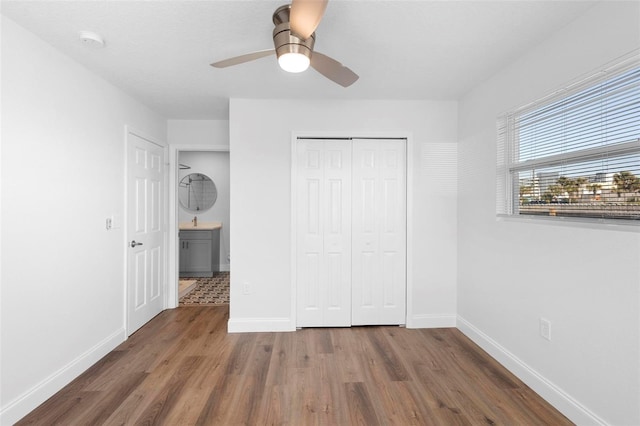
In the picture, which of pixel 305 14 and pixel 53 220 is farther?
pixel 53 220

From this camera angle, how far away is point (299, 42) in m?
1.58

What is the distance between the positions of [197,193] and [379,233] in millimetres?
4096

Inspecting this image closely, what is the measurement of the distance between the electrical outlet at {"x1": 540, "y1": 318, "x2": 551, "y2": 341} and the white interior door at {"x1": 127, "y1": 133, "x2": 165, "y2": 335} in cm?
351

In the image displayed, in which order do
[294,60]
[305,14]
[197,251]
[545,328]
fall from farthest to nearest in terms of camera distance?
[197,251] < [545,328] < [294,60] < [305,14]

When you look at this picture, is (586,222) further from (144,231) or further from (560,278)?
(144,231)

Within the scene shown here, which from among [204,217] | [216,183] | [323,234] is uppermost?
[216,183]

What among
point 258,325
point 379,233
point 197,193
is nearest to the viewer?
point 258,325

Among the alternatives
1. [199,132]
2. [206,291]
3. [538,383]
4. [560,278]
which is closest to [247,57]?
[560,278]

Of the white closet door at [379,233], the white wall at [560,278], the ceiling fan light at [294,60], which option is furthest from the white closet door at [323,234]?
the ceiling fan light at [294,60]

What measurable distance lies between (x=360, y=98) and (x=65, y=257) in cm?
284

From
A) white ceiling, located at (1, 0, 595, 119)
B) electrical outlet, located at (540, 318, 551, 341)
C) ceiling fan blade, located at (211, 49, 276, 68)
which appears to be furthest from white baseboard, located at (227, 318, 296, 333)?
ceiling fan blade, located at (211, 49, 276, 68)

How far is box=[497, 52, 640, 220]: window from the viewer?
1.58m

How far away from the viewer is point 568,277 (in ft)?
6.16

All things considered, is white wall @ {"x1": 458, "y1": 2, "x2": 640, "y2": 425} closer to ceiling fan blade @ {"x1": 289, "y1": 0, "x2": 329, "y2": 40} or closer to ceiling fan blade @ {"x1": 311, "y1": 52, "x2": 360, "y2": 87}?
ceiling fan blade @ {"x1": 311, "y1": 52, "x2": 360, "y2": 87}
